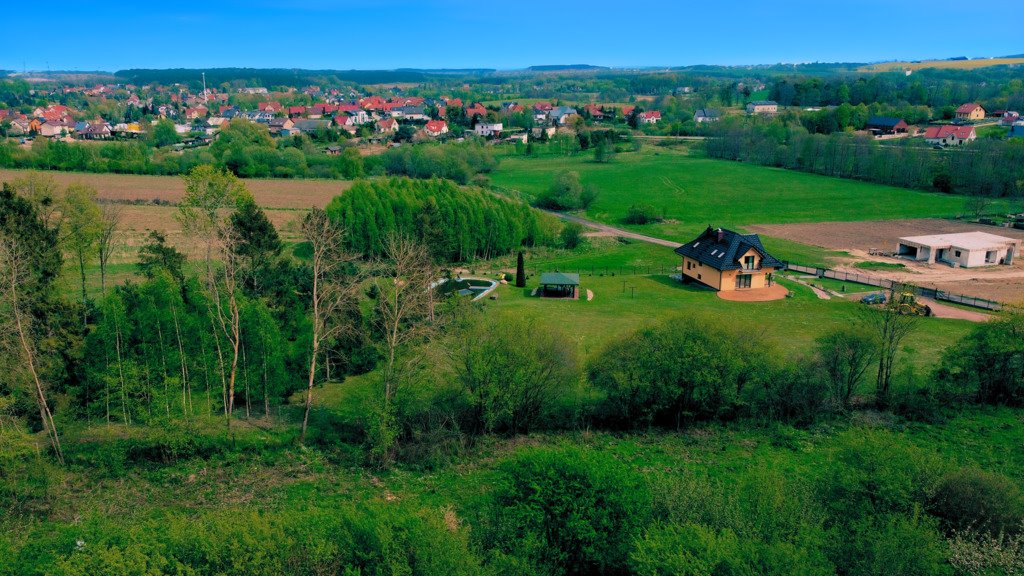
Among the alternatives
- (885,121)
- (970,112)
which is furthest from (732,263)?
(970,112)

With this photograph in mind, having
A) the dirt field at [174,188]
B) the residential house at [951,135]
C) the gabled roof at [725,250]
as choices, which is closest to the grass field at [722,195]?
the gabled roof at [725,250]

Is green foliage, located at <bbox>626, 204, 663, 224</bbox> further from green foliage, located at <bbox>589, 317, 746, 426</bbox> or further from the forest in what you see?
green foliage, located at <bbox>589, 317, 746, 426</bbox>

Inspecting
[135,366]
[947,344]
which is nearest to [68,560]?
[135,366]

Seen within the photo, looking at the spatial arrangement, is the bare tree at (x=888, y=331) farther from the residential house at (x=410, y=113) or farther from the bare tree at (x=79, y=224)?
the residential house at (x=410, y=113)

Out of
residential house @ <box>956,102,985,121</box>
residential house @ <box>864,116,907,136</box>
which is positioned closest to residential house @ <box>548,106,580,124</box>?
residential house @ <box>864,116,907,136</box>

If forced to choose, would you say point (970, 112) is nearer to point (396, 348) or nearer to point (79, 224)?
point (396, 348)
